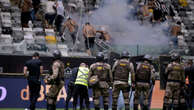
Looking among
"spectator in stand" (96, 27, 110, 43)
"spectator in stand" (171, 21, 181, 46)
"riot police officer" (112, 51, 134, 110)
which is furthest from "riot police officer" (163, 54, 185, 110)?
"spectator in stand" (171, 21, 181, 46)

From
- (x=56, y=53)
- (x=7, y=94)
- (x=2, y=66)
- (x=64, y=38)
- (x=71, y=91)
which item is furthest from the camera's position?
(x=64, y=38)

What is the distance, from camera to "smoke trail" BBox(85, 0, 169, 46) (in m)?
21.7

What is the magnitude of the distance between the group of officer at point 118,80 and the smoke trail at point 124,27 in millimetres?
9094

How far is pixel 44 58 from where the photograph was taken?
1612 cm

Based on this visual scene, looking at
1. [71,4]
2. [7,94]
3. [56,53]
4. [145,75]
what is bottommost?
[7,94]

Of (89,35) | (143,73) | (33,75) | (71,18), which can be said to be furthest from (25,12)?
(143,73)

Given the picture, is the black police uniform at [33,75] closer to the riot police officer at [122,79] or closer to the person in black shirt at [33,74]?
the person in black shirt at [33,74]

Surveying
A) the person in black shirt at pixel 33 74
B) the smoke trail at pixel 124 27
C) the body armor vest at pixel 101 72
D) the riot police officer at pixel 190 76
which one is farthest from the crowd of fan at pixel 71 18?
the body armor vest at pixel 101 72

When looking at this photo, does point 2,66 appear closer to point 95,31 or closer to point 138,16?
point 95,31

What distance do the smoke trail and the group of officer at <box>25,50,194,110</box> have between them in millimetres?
9094

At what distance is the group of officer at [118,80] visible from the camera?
11.2 meters

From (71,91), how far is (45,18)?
806 centimetres

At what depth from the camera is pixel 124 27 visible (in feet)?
74.0

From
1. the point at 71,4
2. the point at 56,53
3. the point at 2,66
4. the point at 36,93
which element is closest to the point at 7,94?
the point at 2,66
